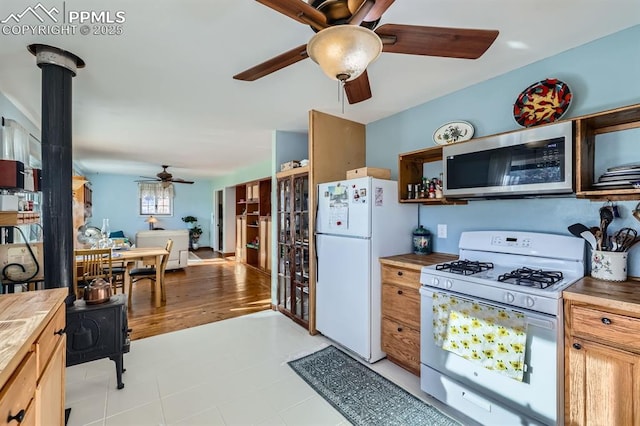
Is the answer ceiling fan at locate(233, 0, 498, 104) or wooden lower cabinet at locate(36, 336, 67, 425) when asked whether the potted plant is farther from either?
ceiling fan at locate(233, 0, 498, 104)

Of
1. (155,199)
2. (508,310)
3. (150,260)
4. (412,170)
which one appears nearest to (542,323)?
(508,310)

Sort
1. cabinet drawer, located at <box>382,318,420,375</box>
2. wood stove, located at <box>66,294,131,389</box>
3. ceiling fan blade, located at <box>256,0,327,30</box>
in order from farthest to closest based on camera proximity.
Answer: cabinet drawer, located at <box>382,318,420,375</box> < wood stove, located at <box>66,294,131,389</box> < ceiling fan blade, located at <box>256,0,327,30</box>

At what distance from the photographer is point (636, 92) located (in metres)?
1.68

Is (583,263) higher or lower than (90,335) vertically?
higher

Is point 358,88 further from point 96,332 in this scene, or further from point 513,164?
point 96,332

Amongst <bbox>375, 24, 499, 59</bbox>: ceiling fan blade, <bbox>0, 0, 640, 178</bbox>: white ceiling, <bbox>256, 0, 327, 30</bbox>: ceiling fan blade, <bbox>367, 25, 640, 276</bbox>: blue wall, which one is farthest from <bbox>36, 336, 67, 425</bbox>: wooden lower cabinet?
<bbox>367, 25, 640, 276</bbox>: blue wall

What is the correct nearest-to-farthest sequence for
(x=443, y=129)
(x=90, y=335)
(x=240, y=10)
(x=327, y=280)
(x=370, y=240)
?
(x=240, y=10) → (x=90, y=335) → (x=370, y=240) → (x=443, y=129) → (x=327, y=280)

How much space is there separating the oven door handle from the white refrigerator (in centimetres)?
113

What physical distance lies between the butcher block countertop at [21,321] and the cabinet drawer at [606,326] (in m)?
2.19

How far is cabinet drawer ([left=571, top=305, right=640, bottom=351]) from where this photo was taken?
1248 millimetres

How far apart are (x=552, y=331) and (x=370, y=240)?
49.9 inches

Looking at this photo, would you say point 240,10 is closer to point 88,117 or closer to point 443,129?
point 443,129

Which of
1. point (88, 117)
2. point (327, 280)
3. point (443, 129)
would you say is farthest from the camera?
point (88, 117)

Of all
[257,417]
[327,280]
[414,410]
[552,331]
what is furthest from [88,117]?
[552,331]
